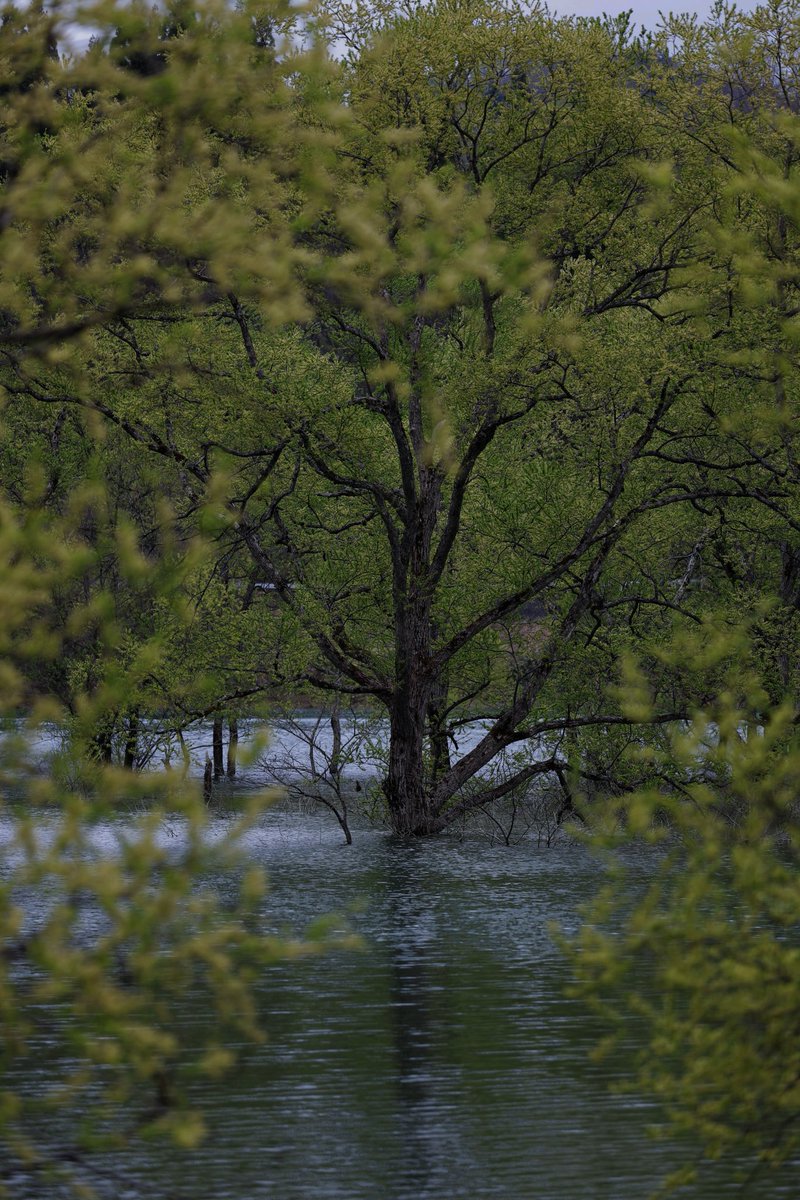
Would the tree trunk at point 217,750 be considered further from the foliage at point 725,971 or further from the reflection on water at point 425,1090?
the foliage at point 725,971

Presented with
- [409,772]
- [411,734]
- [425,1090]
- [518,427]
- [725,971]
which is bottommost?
[425,1090]

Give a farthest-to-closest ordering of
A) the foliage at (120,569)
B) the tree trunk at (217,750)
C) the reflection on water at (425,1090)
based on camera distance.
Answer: the tree trunk at (217,750)
the reflection on water at (425,1090)
the foliage at (120,569)

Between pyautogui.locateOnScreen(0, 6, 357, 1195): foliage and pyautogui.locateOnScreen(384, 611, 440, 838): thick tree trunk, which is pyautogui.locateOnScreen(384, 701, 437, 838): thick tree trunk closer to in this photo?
pyautogui.locateOnScreen(384, 611, 440, 838): thick tree trunk

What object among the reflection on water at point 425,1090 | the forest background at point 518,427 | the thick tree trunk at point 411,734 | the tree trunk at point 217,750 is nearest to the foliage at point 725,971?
the reflection on water at point 425,1090

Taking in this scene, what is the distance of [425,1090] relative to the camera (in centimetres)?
1027

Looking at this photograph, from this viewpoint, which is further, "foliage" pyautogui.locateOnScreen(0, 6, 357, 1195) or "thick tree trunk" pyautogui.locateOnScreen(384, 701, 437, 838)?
"thick tree trunk" pyautogui.locateOnScreen(384, 701, 437, 838)

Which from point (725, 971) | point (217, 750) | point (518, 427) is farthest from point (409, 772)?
point (725, 971)

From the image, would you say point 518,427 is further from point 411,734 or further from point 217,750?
point 217,750

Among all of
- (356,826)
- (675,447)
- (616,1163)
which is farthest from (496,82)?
(616,1163)

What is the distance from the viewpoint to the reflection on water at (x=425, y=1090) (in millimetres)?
8289

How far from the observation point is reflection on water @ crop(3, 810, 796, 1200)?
8289 millimetres

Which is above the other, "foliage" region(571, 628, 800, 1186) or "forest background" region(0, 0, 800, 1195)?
"forest background" region(0, 0, 800, 1195)

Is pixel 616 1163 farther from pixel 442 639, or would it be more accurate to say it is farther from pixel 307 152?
pixel 442 639

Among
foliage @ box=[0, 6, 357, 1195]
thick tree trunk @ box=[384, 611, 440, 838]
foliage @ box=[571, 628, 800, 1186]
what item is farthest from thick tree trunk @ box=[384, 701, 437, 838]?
foliage @ box=[571, 628, 800, 1186]
